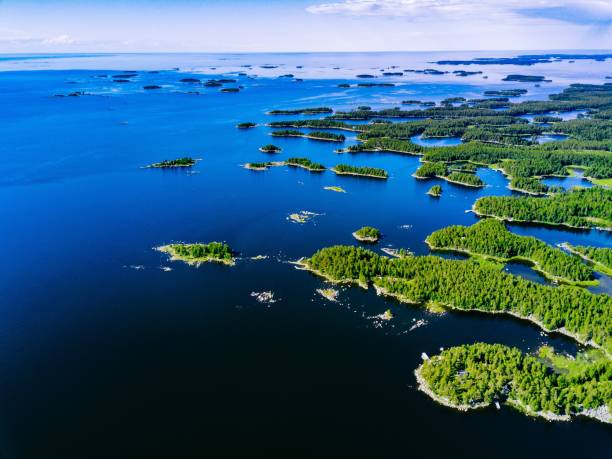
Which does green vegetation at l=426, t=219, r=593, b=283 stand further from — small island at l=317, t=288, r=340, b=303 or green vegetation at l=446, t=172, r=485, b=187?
green vegetation at l=446, t=172, r=485, b=187

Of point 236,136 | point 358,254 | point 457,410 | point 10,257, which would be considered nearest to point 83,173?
point 10,257

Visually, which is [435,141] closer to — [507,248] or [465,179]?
[465,179]

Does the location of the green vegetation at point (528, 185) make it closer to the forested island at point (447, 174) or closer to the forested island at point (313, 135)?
the forested island at point (447, 174)

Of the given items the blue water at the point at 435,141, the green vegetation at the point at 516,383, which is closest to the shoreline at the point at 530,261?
the green vegetation at the point at 516,383

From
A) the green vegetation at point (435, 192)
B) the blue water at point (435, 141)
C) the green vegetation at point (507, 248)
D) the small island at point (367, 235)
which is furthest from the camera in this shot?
the blue water at point (435, 141)

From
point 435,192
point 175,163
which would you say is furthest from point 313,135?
point 435,192

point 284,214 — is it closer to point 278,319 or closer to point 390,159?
point 278,319
